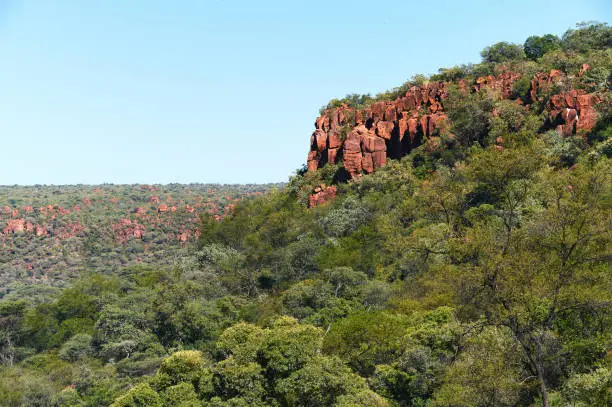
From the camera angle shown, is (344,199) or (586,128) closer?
(586,128)

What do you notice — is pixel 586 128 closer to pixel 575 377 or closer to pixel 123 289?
pixel 575 377

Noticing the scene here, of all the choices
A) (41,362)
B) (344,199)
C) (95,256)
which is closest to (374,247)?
(344,199)

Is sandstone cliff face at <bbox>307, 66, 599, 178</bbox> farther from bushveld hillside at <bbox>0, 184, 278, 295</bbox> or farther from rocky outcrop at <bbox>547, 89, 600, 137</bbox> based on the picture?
bushveld hillside at <bbox>0, 184, 278, 295</bbox>

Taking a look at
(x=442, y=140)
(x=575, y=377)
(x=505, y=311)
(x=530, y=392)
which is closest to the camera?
(x=505, y=311)

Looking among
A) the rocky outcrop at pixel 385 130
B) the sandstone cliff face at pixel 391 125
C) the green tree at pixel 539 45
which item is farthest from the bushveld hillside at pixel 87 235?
the green tree at pixel 539 45

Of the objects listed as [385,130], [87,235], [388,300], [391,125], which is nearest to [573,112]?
[391,125]

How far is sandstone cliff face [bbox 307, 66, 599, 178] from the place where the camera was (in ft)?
177

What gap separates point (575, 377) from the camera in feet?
45.0

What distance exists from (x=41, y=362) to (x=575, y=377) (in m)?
35.9

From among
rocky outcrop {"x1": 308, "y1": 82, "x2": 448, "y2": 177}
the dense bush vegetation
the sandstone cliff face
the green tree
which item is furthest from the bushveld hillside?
the green tree

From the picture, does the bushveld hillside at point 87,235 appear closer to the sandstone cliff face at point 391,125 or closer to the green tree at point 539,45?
the sandstone cliff face at point 391,125

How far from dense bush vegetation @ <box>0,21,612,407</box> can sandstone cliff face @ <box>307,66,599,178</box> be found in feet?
7.85

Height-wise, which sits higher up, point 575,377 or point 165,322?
point 575,377

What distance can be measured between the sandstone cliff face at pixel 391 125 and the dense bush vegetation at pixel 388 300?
2393 mm
